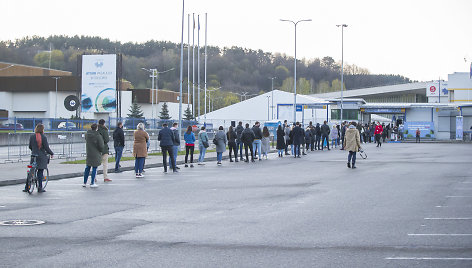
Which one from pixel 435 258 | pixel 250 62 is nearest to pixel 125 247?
pixel 435 258

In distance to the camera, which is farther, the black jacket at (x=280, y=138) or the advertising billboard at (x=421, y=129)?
the advertising billboard at (x=421, y=129)

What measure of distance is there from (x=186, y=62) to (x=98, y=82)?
83.8 m

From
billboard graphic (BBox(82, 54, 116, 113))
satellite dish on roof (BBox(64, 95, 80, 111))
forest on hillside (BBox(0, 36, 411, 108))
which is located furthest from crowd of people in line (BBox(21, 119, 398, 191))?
forest on hillside (BBox(0, 36, 411, 108))

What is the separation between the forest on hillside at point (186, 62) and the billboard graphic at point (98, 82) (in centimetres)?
7640

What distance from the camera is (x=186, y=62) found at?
419ft

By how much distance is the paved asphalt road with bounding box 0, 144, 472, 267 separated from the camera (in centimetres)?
736

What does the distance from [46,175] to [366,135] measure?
1808 inches

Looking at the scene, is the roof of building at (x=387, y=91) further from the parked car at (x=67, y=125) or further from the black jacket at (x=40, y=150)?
the black jacket at (x=40, y=150)

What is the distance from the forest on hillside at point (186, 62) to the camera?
133 meters

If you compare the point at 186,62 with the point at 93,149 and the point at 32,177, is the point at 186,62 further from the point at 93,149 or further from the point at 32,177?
the point at 32,177

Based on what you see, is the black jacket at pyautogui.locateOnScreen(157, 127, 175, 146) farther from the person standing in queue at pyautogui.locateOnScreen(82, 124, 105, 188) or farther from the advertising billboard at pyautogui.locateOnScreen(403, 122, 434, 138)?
the advertising billboard at pyautogui.locateOnScreen(403, 122, 434, 138)

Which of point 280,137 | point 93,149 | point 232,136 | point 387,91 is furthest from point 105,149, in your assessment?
point 387,91

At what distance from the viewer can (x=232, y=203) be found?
13055 mm

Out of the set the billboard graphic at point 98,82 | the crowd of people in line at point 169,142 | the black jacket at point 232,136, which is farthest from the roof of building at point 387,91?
the black jacket at point 232,136
